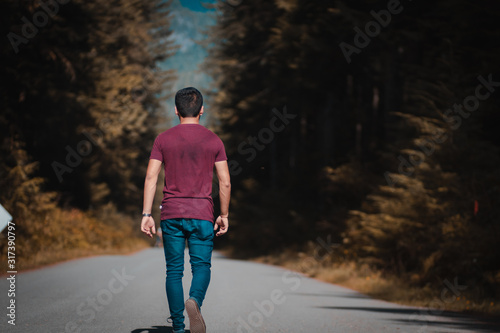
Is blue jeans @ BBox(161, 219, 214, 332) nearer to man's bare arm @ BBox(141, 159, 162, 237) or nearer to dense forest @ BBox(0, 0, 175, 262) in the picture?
man's bare arm @ BBox(141, 159, 162, 237)

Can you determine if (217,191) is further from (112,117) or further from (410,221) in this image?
(112,117)

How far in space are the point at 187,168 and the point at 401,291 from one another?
8059 millimetres

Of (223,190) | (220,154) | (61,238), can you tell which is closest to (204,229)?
(223,190)

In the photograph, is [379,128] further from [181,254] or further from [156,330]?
[181,254]

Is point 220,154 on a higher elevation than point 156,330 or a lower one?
higher

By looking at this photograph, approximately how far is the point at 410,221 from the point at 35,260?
975 centimetres

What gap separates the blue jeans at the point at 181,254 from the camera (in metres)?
5.37

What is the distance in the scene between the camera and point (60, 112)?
2320 centimetres

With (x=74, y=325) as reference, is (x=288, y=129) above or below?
above

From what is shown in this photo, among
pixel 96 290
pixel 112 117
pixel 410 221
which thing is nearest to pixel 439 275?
pixel 410 221

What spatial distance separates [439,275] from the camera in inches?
484

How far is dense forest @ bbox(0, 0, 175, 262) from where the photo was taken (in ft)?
61.9

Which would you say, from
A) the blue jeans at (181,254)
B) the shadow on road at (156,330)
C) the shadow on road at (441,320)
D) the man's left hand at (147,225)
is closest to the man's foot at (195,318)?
the blue jeans at (181,254)

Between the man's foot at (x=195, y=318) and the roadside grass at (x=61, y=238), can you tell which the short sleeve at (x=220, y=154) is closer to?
the man's foot at (x=195, y=318)
